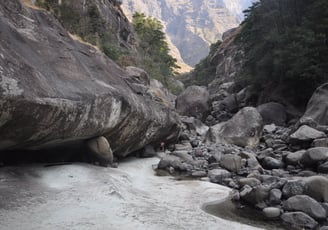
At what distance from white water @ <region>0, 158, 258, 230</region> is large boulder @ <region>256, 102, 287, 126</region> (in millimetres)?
14842

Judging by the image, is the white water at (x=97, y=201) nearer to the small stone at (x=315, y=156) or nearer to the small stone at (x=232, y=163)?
the small stone at (x=232, y=163)

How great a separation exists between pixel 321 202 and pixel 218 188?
325 centimetres

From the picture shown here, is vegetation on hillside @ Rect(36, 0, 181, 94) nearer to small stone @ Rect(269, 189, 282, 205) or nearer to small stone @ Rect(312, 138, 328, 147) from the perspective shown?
small stone @ Rect(312, 138, 328, 147)

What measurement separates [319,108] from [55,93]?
1589 cm

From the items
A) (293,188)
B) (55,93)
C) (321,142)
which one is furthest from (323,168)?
(55,93)

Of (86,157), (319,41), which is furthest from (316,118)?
(86,157)

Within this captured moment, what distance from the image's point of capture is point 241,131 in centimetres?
2022

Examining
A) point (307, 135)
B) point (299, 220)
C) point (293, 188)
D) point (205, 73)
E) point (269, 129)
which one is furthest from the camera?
point (205, 73)

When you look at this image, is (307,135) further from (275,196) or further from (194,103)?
(194,103)

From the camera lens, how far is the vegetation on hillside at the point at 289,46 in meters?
23.7

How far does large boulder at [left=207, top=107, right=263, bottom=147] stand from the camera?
1989 cm

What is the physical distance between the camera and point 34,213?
23.9 ft

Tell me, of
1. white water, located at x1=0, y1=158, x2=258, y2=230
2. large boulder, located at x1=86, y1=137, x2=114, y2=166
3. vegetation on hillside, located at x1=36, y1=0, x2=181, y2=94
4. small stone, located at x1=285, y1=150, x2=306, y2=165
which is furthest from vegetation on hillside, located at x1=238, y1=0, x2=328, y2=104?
large boulder, located at x1=86, y1=137, x2=114, y2=166

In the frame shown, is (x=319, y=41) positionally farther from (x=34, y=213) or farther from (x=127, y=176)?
(x=34, y=213)
